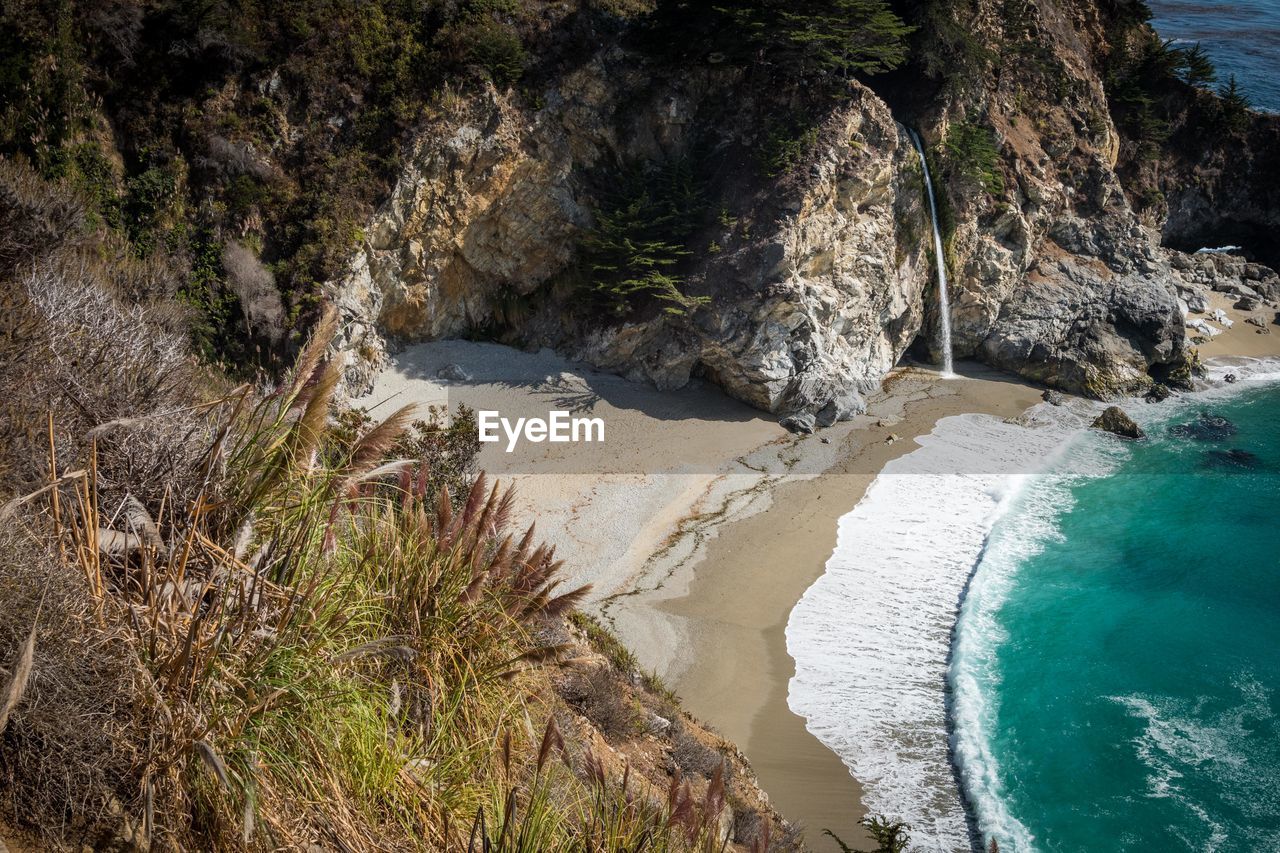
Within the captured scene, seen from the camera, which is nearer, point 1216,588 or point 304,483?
point 304,483

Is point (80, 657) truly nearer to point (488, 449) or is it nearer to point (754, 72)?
point (488, 449)

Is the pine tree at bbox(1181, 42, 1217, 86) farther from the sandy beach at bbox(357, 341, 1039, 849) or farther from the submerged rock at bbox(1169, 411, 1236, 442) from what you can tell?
the sandy beach at bbox(357, 341, 1039, 849)

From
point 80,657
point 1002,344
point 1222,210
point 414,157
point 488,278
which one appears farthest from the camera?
point 1222,210

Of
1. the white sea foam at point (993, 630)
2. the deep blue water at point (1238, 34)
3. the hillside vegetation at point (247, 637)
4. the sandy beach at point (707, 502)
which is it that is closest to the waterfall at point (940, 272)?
the sandy beach at point (707, 502)

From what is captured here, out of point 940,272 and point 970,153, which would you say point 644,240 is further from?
point 970,153

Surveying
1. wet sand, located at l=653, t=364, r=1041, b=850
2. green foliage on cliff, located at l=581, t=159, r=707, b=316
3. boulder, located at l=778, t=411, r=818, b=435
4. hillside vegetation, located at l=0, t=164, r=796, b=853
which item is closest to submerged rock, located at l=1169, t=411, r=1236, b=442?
wet sand, located at l=653, t=364, r=1041, b=850

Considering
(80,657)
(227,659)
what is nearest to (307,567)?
(227,659)
